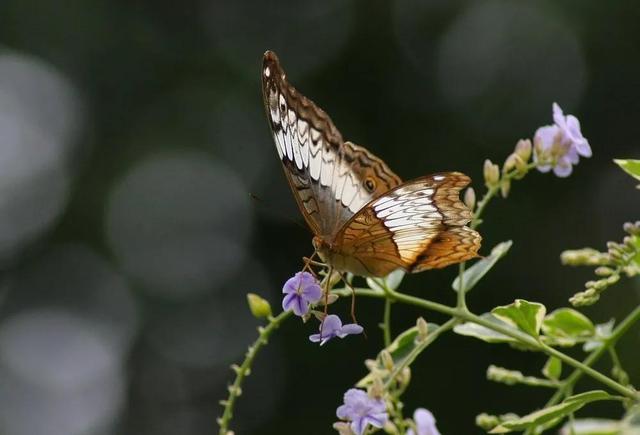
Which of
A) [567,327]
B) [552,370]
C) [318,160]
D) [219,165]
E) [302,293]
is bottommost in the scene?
[219,165]

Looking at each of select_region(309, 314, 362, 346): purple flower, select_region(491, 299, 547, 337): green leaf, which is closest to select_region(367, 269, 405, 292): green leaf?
select_region(309, 314, 362, 346): purple flower

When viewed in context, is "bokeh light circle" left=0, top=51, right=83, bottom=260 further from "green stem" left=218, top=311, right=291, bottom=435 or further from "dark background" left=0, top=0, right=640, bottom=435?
"green stem" left=218, top=311, right=291, bottom=435

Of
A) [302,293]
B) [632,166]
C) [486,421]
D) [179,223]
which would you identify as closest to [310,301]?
[302,293]

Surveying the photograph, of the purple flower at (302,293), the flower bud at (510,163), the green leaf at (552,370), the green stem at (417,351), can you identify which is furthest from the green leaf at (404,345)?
the flower bud at (510,163)

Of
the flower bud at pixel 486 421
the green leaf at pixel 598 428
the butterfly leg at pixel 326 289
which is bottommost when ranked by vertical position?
the flower bud at pixel 486 421

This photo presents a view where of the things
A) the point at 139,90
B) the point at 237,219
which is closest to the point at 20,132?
the point at 139,90

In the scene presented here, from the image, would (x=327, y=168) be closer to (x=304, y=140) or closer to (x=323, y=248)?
(x=304, y=140)

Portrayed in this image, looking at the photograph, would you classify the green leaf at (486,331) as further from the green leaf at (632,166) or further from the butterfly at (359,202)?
the green leaf at (632,166)
